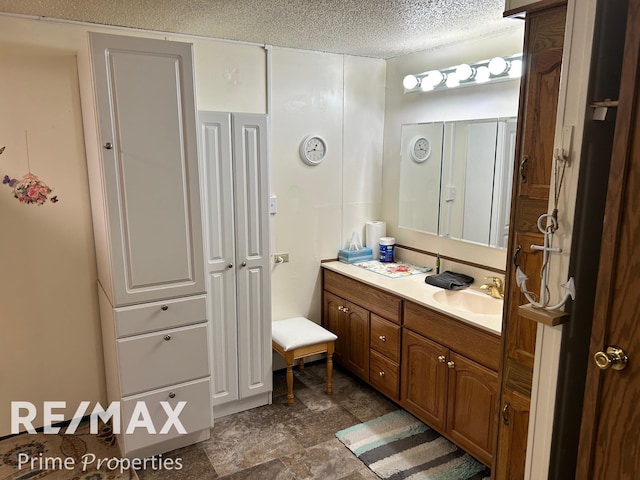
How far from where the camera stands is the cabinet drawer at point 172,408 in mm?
2318

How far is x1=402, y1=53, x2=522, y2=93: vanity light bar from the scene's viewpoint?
2521 millimetres

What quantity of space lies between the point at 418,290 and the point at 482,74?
50.5 inches

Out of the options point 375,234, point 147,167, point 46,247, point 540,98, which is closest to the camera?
point 540,98

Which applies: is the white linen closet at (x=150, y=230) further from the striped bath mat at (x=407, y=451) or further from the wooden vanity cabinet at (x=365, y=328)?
the wooden vanity cabinet at (x=365, y=328)

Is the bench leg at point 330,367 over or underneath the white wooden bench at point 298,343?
underneath

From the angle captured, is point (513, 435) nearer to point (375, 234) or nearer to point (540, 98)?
point (540, 98)

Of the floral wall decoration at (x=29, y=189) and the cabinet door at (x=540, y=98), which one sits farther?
the floral wall decoration at (x=29, y=189)

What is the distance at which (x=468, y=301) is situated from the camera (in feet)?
9.04

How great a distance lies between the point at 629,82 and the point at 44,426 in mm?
3171

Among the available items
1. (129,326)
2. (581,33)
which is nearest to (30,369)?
(129,326)

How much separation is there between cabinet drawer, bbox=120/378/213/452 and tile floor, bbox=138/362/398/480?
0.16 m

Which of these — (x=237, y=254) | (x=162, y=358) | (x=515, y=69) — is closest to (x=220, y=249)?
(x=237, y=254)

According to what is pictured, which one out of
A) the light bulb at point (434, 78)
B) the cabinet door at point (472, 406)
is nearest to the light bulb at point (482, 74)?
the light bulb at point (434, 78)

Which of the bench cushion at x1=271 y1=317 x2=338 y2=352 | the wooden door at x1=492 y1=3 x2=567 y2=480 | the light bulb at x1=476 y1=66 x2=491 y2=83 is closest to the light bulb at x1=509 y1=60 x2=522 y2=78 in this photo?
the light bulb at x1=476 y1=66 x2=491 y2=83
